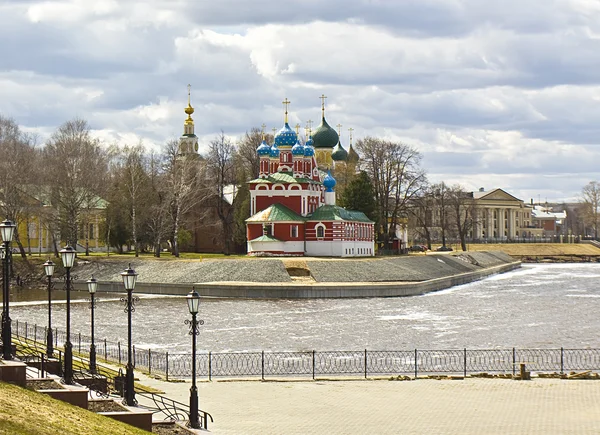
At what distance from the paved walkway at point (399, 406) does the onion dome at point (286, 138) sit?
7308 cm

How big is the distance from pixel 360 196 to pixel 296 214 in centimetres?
1009

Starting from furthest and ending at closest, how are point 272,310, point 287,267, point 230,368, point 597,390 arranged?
point 287,267
point 272,310
point 230,368
point 597,390

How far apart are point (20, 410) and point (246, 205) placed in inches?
3581

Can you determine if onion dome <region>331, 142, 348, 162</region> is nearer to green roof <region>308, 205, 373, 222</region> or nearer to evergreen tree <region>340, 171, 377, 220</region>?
evergreen tree <region>340, 171, 377, 220</region>

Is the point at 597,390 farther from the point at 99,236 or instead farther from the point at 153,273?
the point at 99,236

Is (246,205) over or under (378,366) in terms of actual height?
over

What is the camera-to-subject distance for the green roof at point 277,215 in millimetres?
97125

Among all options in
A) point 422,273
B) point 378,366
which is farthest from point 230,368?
point 422,273

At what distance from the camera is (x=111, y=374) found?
1259 inches

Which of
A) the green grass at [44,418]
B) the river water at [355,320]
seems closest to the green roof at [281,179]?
the river water at [355,320]

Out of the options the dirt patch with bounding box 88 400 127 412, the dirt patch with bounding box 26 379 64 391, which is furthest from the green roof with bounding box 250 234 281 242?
the dirt patch with bounding box 26 379 64 391

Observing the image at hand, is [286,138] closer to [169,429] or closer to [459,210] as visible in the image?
[459,210]

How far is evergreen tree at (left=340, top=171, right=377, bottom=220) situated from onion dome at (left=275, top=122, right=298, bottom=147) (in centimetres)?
768

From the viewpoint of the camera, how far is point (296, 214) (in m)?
99.4
